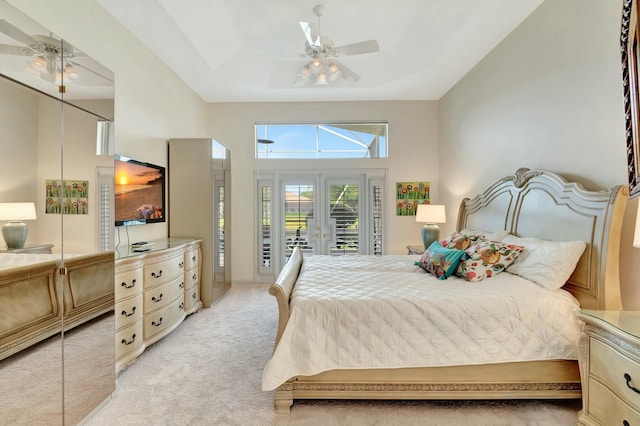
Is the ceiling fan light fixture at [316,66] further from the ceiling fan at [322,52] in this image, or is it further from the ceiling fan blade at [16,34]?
the ceiling fan blade at [16,34]

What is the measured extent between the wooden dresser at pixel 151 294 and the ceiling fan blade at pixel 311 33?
96.4 inches

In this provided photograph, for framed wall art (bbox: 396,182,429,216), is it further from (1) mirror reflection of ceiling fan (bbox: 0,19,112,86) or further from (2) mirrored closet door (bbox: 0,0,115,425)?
(1) mirror reflection of ceiling fan (bbox: 0,19,112,86)

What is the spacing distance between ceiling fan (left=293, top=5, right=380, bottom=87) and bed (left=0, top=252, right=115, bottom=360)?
8.11ft

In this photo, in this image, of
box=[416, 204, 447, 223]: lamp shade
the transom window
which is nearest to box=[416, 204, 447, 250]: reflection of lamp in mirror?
box=[416, 204, 447, 223]: lamp shade

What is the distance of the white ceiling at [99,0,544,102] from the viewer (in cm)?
276

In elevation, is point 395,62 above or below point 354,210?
above

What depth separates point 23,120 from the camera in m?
1.48

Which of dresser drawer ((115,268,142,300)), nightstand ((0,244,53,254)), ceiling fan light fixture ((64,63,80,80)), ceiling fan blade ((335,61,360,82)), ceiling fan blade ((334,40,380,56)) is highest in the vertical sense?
ceiling fan blade ((334,40,380,56))

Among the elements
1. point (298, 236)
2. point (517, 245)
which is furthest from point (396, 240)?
point (517, 245)

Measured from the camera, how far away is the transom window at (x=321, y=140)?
5098 millimetres

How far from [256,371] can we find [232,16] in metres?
3.27

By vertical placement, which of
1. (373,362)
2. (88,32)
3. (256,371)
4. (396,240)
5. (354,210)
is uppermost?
(88,32)

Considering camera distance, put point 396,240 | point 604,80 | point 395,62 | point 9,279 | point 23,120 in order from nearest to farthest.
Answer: point 9,279, point 23,120, point 604,80, point 395,62, point 396,240

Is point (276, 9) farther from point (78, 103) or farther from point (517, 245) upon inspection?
point (517, 245)
